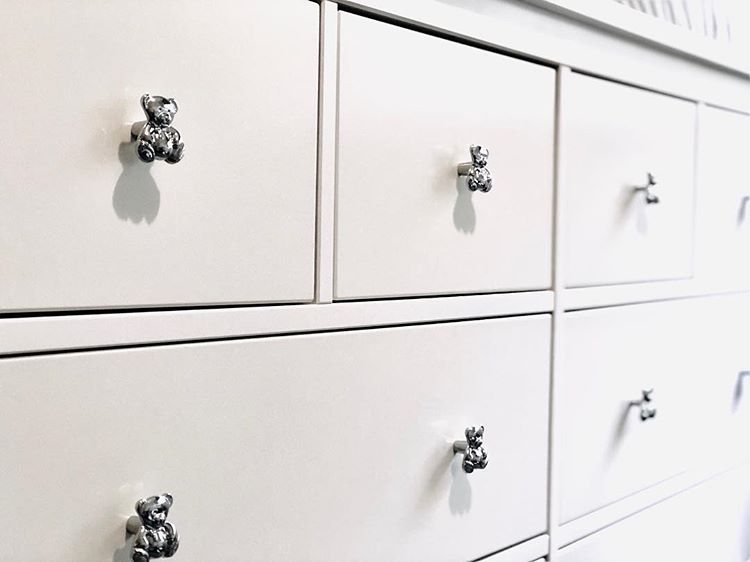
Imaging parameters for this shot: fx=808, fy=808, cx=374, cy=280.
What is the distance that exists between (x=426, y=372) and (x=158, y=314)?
0.25 metres

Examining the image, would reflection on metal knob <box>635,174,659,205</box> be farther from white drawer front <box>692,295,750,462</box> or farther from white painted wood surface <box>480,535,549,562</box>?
white painted wood surface <box>480,535,549,562</box>

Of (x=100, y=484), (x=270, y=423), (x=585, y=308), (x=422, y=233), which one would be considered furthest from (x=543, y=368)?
(x=100, y=484)

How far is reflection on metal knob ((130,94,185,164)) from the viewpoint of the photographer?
474 mm

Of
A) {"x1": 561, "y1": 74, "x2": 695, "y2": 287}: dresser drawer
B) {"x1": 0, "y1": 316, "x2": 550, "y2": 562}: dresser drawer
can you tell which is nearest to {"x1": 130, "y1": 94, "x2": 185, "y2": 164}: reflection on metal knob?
{"x1": 0, "y1": 316, "x2": 550, "y2": 562}: dresser drawer

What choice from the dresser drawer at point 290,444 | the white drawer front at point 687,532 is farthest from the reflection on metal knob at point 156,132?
the white drawer front at point 687,532

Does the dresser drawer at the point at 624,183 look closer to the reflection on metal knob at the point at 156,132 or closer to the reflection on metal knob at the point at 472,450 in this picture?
the reflection on metal knob at the point at 472,450

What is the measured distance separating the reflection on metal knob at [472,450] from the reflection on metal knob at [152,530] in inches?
10.5

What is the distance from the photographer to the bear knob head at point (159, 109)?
474 millimetres

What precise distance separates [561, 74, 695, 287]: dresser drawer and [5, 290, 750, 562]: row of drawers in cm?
6

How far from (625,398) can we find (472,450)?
0.94 feet

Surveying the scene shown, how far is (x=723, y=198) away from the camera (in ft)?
3.45

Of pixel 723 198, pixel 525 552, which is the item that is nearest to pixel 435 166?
pixel 525 552

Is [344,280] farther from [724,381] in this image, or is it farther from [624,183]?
[724,381]

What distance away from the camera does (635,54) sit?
0.88 m
